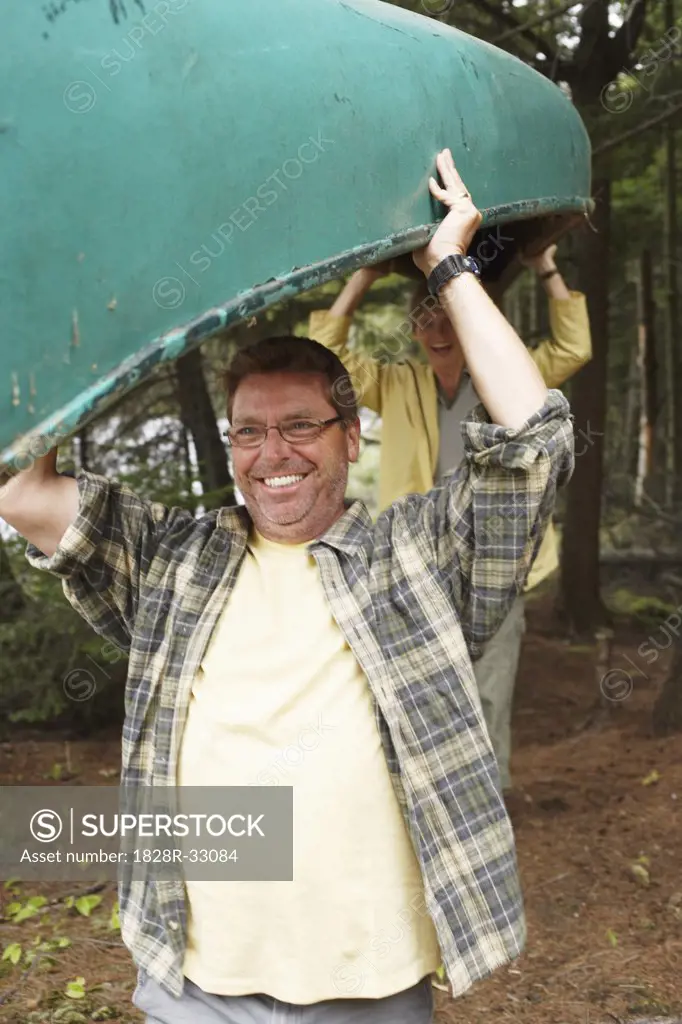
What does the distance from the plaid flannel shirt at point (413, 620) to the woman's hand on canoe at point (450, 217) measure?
299 mm

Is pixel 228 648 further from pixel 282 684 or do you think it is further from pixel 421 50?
pixel 421 50

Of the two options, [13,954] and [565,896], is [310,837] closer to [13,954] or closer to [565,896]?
[13,954]

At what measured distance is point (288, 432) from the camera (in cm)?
176

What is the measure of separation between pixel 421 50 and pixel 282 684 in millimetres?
1165

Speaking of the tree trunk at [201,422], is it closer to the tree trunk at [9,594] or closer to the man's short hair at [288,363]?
the tree trunk at [9,594]

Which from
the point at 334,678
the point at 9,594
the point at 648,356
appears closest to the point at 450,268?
the point at 334,678

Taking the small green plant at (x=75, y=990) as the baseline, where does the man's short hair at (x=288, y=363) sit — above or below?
above

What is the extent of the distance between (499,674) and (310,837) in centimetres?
221

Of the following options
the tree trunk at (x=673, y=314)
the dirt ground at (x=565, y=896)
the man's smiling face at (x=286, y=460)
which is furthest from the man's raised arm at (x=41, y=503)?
the tree trunk at (x=673, y=314)

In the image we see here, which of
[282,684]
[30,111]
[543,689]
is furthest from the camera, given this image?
[543,689]

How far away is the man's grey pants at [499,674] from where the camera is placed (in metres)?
3.71

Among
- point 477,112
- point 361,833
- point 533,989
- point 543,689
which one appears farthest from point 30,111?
point 543,689

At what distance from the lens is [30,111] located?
120 centimetres

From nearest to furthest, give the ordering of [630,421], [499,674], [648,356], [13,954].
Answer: [499,674] < [13,954] < [648,356] < [630,421]
